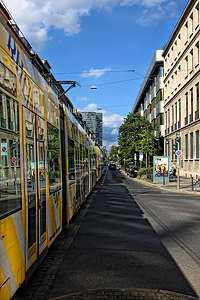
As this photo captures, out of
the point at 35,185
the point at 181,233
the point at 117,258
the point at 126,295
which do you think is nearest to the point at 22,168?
the point at 35,185

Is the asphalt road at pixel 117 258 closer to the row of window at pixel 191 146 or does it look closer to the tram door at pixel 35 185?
the tram door at pixel 35 185

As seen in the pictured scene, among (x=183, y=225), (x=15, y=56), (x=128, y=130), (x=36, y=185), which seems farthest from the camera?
(x=128, y=130)

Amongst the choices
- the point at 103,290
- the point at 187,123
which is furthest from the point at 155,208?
the point at 187,123

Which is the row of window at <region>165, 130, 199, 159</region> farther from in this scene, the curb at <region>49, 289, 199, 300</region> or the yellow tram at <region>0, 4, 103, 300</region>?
the curb at <region>49, 289, 199, 300</region>

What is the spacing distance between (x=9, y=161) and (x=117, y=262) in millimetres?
2931

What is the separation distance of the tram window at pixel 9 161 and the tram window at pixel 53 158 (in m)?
1.92

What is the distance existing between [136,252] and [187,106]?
31.3 metres

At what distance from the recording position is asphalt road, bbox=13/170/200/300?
420 cm

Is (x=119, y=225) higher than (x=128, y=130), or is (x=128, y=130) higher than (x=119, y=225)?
(x=128, y=130)

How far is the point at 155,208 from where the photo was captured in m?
11.9

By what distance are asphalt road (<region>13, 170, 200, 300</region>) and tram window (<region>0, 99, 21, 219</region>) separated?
1419 millimetres

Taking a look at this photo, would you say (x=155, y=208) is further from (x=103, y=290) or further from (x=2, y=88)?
→ (x=2, y=88)

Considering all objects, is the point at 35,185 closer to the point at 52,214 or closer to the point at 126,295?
the point at 52,214

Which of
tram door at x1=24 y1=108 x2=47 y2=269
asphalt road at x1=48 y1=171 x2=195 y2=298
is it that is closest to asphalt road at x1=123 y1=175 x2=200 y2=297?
asphalt road at x1=48 y1=171 x2=195 y2=298
